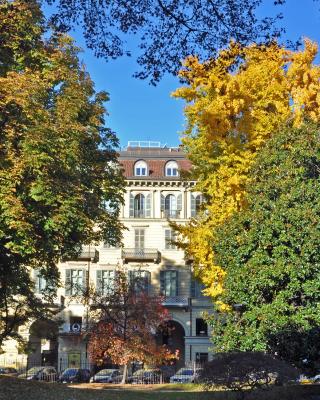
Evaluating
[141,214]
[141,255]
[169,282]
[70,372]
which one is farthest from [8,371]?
[141,214]

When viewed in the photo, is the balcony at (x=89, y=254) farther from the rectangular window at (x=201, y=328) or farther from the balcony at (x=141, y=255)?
the rectangular window at (x=201, y=328)

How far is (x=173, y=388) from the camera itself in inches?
1010

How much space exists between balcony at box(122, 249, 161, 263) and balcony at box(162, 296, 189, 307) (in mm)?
3423

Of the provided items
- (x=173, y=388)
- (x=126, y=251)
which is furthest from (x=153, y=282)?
(x=173, y=388)

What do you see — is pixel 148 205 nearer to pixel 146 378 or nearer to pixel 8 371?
pixel 8 371

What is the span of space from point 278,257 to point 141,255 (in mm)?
30561

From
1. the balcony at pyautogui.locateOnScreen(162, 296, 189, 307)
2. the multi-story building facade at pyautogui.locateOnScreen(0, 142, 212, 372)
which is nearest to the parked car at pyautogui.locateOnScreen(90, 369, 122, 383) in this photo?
the multi-story building facade at pyautogui.locateOnScreen(0, 142, 212, 372)

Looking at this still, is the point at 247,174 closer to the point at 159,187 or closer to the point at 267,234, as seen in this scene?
the point at 267,234

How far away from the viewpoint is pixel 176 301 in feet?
160

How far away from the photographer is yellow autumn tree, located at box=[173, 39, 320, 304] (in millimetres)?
23531

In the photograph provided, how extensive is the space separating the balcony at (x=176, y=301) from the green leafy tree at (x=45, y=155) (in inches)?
970

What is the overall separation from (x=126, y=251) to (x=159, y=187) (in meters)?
6.32

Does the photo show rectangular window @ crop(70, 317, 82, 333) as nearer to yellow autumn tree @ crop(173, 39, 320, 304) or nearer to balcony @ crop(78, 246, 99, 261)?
balcony @ crop(78, 246, 99, 261)

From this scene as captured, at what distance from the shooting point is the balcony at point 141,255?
163 ft
